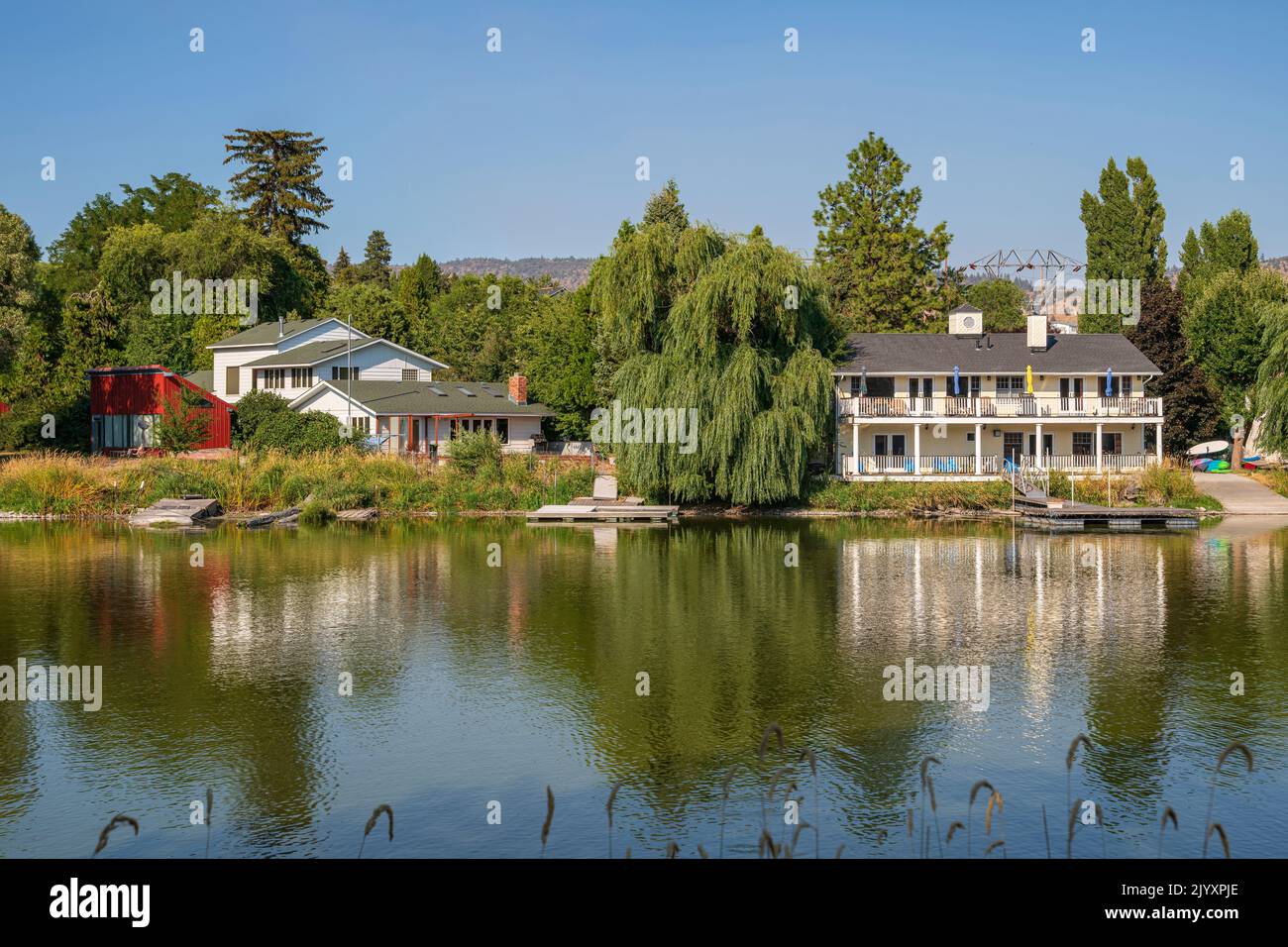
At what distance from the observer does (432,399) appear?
217 ft

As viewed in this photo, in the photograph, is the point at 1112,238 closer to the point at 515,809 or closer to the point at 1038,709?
the point at 1038,709

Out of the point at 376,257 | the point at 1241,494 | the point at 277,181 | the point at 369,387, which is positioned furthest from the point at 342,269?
the point at 1241,494

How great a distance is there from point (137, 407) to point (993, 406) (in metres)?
44.7

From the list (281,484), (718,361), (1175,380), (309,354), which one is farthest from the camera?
(309,354)

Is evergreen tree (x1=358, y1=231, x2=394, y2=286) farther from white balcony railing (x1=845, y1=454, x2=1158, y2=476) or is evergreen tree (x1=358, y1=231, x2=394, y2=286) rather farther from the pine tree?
white balcony railing (x1=845, y1=454, x2=1158, y2=476)

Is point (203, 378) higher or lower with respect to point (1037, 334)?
lower

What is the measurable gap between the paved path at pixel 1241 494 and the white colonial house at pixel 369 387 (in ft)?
110

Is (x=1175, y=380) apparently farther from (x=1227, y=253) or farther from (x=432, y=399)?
(x=432, y=399)

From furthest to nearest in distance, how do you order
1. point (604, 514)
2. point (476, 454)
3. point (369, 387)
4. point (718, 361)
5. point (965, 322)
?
point (369, 387), point (965, 322), point (476, 454), point (718, 361), point (604, 514)

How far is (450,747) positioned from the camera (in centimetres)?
1631

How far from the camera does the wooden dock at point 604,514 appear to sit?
158 ft

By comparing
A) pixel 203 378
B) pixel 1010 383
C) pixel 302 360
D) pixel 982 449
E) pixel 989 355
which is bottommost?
pixel 982 449

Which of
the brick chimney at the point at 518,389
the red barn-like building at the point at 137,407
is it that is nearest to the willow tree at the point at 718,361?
the brick chimney at the point at 518,389
